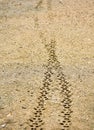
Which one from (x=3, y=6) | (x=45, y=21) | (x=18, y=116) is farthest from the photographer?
(x=3, y=6)

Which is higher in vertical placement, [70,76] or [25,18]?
[25,18]

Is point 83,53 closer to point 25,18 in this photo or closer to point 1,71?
point 1,71

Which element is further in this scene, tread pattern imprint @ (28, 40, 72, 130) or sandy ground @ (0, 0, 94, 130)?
sandy ground @ (0, 0, 94, 130)

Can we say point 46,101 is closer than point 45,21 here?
Yes

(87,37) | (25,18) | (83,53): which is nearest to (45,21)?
(25,18)

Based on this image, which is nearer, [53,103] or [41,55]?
[53,103]

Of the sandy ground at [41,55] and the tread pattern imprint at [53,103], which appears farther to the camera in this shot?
the sandy ground at [41,55]

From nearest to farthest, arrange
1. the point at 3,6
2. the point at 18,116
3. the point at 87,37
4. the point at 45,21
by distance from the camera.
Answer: the point at 18,116, the point at 87,37, the point at 45,21, the point at 3,6

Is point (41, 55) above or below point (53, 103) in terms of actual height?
above
